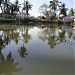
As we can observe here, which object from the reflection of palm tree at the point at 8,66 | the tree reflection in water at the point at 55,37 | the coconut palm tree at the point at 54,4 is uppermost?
the coconut palm tree at the point at 54,4

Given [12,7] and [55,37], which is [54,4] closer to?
[12,7]

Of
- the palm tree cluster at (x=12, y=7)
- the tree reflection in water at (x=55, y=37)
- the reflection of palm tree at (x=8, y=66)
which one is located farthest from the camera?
the palm tree cluster at (x=12, y=7)

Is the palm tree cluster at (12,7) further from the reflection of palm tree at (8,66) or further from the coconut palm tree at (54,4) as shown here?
the reflection of palm tree at (8,66)

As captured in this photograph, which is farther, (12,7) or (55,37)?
(12,7)

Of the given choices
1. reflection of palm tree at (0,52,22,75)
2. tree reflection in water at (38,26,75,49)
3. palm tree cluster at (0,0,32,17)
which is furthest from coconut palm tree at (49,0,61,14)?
reflection of palm tree at (0,52,22,75)

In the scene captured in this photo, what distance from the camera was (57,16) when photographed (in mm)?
82688

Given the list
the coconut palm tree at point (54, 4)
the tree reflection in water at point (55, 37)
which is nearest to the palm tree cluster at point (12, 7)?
the coconut palm tree at point (54, 4)

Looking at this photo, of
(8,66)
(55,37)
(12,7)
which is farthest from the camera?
(12,7)

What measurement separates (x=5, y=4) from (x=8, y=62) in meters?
57.8

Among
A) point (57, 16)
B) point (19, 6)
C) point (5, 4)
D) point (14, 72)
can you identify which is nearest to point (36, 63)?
point (14, 72)

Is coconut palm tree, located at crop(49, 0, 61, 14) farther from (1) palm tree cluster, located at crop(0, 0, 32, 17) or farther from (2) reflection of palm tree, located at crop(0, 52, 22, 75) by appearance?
(2) reflection of palm tree, located at crop(0, 52, 22, 75)

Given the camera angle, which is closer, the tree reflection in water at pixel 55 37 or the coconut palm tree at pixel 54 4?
the tree reflection in water at pixel 55 37

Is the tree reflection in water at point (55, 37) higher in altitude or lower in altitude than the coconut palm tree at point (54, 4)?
lower

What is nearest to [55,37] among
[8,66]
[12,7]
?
[8,66]
